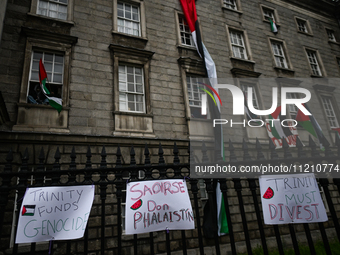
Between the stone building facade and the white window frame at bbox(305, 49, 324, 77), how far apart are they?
4045 mm

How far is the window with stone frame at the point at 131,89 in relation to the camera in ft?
34.3

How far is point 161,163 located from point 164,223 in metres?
0.79

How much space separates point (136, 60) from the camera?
36.4ft

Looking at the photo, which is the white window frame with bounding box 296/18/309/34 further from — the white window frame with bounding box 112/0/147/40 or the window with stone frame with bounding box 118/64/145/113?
the window with stone frame with bounding box 118/64/145/113

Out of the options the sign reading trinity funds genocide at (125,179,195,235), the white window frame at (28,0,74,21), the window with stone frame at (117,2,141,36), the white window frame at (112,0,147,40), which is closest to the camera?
the sign reading trinity funds genocide at (125,179,195,235)

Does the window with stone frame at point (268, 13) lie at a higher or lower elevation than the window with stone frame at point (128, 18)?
higher

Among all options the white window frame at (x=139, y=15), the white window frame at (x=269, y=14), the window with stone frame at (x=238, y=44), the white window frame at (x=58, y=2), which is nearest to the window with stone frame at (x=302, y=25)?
the white window frame at (x=269, y=14)

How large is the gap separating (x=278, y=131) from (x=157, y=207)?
12526 mm

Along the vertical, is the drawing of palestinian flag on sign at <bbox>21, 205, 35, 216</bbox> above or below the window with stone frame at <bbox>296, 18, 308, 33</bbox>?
below

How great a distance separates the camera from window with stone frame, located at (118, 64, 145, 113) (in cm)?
1046

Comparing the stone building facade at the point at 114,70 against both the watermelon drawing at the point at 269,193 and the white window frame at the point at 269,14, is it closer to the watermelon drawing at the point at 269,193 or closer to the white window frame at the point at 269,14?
the white window frame at the point at 269,14

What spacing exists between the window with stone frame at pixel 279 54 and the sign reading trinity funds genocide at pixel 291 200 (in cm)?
1559

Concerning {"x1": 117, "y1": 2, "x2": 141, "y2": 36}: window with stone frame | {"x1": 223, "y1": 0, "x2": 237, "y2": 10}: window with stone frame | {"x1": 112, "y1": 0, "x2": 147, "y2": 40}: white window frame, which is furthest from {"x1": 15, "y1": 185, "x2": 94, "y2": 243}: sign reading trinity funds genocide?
{"x1": 223, "y1": 0, "x2": 237, "y2": 10}: window with stone frame

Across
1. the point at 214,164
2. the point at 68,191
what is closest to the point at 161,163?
the point at 214,164
